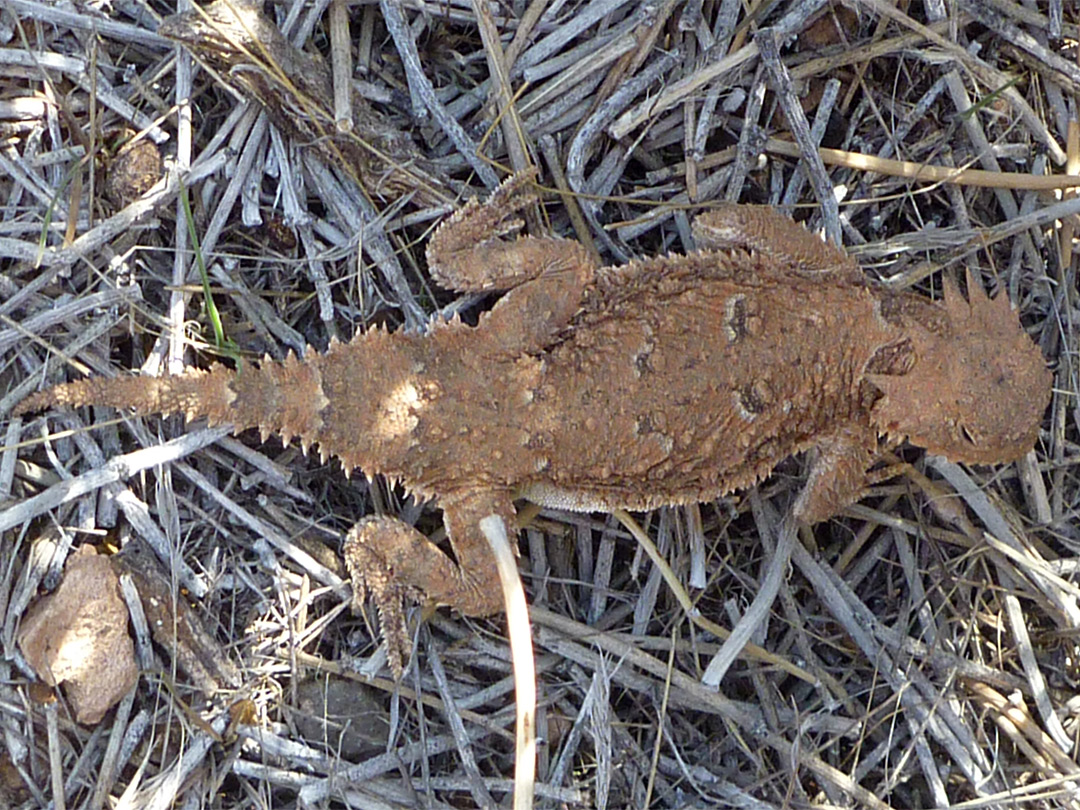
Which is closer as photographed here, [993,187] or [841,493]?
[841,493]

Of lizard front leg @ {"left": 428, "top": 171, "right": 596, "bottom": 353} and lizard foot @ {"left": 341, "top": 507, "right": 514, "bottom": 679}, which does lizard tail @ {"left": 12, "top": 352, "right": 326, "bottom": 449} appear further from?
lizard front leg @ {"left": 428, "top": 171, "right": 596, "bottom": 353}

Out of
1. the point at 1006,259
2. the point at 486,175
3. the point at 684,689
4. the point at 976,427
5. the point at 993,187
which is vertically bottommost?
the point at 684,689

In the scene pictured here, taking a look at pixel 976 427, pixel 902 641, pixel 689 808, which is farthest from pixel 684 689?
pixel 976 427

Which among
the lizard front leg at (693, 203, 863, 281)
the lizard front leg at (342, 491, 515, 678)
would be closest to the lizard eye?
the lizard front leg at (693, 203, 863, 281)

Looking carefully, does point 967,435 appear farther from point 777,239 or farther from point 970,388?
point 777,239

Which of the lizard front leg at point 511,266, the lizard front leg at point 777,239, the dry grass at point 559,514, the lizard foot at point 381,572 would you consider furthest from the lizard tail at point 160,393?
the lizard front leg at point 777,239

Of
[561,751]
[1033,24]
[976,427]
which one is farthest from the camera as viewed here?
[1033,24]

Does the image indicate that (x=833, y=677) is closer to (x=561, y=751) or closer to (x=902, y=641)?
(x=902, y=641)

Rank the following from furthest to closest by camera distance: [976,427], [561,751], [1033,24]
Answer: [1033,24] → [561,751] → [976,427]

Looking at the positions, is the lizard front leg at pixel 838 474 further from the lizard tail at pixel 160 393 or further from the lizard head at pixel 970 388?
the lizard tail at pixel 160 393
